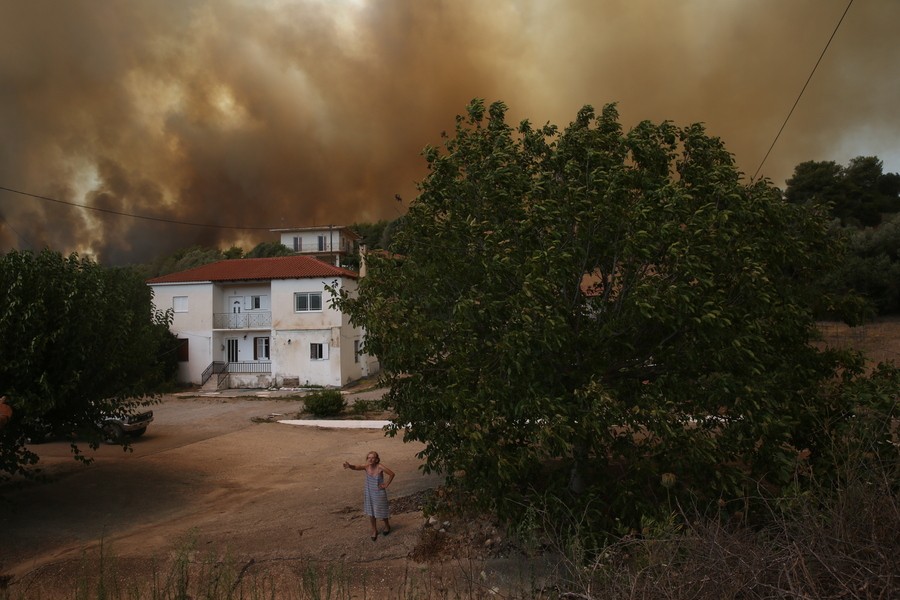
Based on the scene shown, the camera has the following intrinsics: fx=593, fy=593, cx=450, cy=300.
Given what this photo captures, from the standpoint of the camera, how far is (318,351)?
36.6 m

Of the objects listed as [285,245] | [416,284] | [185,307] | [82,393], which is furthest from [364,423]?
[285,245]

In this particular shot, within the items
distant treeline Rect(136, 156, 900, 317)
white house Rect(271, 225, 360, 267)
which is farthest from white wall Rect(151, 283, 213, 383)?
white house Rect(271, 225, 360, 267)

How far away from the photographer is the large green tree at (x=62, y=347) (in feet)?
38.2

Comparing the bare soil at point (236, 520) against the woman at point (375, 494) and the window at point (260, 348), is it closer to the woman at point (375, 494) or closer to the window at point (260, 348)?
the woman at point (375, 494)

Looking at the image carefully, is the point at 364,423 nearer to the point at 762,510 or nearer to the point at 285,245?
the point at 762,510

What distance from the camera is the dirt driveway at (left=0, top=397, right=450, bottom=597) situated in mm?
10047

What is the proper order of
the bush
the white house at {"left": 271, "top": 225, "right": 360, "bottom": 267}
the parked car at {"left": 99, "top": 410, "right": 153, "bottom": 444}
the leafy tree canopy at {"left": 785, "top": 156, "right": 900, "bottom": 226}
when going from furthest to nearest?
the white house at {"left": 271, "top": 225, "right": 360, "bottom": 267}, the leafy tree canopy at {"left": 785, "top": 156, "right": 900, "bottom": 226}, the bush, the parked car at {"left": 99, "top": 410, "right": 153, "bottom": 444}

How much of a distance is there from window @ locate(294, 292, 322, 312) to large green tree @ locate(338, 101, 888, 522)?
27416 mm

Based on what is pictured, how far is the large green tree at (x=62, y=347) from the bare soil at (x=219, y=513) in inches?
60.4

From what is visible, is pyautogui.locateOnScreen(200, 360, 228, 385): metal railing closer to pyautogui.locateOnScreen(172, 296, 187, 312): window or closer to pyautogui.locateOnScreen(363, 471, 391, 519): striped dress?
pyautogui.locateOnScreen(172, 296, 187, 312): window

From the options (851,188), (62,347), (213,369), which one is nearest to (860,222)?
(851,188)

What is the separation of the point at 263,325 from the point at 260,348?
1.79m

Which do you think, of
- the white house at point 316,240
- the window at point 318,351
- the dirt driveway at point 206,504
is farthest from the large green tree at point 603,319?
the white house at point 316,240

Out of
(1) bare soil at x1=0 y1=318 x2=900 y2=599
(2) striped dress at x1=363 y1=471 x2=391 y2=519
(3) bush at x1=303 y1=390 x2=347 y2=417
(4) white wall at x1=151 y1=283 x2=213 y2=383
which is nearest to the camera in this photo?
(1) bare soil at x1=0 y1=318 x2=900 y2=599
